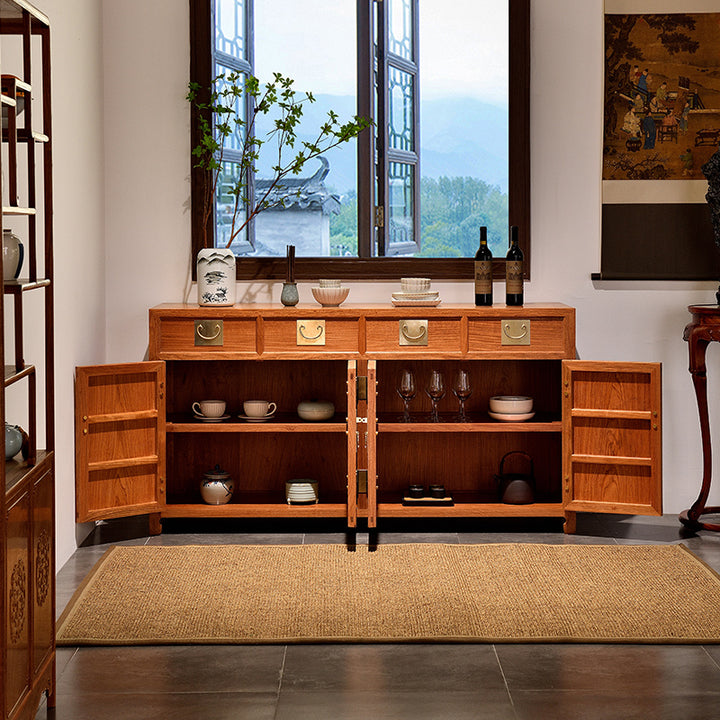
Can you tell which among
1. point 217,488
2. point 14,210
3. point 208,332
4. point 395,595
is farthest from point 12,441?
point 217,488

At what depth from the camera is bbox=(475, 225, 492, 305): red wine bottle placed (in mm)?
4750

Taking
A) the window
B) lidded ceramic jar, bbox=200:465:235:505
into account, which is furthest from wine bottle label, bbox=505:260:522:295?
lidded ceramic jar, bbox=200:465:235:505

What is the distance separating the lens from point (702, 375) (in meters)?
4.61

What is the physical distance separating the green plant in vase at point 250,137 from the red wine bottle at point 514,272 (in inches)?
35.0

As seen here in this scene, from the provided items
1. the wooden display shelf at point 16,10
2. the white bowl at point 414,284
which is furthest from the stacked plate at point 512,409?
the wooden display shelf at point 16,10

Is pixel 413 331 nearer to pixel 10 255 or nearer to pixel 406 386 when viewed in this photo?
pixel 406 386

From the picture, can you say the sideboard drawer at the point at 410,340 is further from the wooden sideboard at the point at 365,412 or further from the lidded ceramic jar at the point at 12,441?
the lidded ceramic jar at the point at 12,441

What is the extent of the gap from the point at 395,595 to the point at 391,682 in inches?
29.1

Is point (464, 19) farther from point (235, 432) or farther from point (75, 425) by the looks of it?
point (75, 425)

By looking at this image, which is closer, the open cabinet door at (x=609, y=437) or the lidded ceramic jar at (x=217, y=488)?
the open cabinet door at (x=609, y=437)

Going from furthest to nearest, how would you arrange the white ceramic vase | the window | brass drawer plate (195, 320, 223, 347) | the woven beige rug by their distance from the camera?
the window
the white ceramic vase
brass drawer plate (195, 320, 223, 347)
the woven beige rug

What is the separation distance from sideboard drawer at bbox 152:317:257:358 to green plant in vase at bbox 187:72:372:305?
1.49 feet

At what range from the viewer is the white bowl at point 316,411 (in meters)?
4.77

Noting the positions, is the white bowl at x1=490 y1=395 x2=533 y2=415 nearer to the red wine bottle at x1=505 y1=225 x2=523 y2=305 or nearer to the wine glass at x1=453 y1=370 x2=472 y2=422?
the wine glass at x1=453 y1=370 x2=472 y2=422
